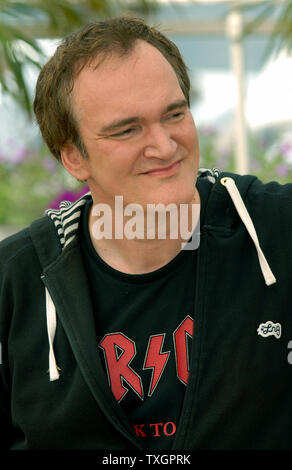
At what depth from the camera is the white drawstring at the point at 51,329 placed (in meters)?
1.95

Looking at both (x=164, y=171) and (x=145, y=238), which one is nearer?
(x=164, y=171)

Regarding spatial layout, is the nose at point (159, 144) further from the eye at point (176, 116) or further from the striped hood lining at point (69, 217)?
the striped hood lining at point (69, 217)

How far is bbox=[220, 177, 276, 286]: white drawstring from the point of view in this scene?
6.09 ft

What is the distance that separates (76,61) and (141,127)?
10.9 inches

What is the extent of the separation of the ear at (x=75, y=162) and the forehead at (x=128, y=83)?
7.1 inches

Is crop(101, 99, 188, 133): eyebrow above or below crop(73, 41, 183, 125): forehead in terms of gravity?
below

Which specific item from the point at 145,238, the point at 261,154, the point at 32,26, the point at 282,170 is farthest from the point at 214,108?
the point at 145,238

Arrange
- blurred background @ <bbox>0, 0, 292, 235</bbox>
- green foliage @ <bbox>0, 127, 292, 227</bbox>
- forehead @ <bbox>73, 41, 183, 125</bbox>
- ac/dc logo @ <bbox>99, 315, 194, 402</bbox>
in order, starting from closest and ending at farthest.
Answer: forehead @ <bbox>73, 41, 183, 125</bbox> → ac/dc logo @ <bbox>99, 315, 194, 402</bbox> → blurred background @ <bbox>0, 0, 292, 235</bbox> → green foliage @ <bbox>0, 127, 292, 227</bbox>

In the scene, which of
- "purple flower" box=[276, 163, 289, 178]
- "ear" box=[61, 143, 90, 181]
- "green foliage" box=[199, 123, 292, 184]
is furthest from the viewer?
"green foliage" box=[199, 123, 292, 184]

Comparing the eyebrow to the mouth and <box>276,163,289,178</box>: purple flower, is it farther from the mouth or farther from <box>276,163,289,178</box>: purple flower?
<box>276,163,289,178</box>: purple flower

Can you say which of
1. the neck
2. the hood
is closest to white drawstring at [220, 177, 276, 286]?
the hood

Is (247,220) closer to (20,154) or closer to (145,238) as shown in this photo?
(145,238)

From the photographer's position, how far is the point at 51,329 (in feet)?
6.49
